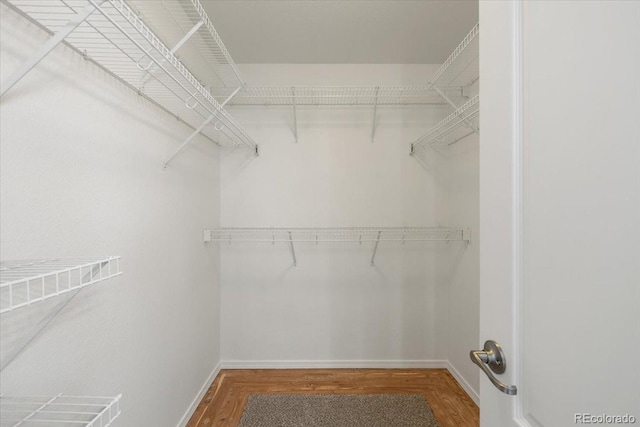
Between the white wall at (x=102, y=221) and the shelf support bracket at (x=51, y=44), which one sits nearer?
the shelf support bracket at (x=51, y=44)

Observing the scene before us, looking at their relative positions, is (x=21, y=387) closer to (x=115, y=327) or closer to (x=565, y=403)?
(x=115, y=327)

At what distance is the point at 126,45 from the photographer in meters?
1.18

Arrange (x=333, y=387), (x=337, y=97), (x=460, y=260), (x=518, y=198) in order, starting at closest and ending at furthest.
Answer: (x=518, y=198), (x=333, y=387), (x=460, y=260), (x=337, y=97)

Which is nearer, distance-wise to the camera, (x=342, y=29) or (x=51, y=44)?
(x=51, y=44)

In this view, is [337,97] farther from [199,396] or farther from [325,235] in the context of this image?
[199,396]

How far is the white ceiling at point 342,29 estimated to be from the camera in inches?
71.4

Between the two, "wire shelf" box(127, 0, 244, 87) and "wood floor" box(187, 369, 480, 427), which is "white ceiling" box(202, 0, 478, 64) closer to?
"wire shelf" box(127, 0, 244, 87)

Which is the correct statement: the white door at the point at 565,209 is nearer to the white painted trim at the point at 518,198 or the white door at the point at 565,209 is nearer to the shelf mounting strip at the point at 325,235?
the white painted trim at the point at 518,198

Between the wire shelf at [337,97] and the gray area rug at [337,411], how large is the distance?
2274mm

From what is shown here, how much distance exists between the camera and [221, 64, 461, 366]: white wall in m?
2.50

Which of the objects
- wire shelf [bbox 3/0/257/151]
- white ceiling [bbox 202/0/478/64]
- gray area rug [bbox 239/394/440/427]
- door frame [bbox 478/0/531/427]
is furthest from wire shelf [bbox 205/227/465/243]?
door frame [bbox 478/0/531/427]

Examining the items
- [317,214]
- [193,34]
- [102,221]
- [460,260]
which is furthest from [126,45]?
[460,260]

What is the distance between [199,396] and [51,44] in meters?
2.16

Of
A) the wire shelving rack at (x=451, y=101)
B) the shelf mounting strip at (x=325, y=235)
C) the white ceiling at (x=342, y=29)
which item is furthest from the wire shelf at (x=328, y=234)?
the white ceiling at (x=342, y=29)
